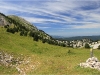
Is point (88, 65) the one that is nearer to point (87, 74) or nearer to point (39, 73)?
point (87, 74)

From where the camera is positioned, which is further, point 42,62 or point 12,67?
point 42,62

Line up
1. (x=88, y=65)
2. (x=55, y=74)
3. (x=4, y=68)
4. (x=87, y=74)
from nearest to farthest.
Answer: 1. (x=87, y=74)
2. (x=55, y=74)
3. (x=88, y=65)
4. (x=4, y=68)

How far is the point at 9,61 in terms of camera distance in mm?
36594

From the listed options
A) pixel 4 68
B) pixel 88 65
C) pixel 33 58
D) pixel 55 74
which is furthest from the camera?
pixel 33 58

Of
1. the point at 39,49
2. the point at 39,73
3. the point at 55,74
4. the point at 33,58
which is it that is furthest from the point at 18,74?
the point at 39,49

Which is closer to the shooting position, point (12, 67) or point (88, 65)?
point (88, 65)

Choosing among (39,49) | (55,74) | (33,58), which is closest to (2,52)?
(33,58)

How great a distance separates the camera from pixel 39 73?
94.2 feet

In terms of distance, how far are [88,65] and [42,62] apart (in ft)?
36.0

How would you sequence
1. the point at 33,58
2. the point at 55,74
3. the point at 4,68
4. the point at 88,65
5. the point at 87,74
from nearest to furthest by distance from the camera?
the point at 87,74 → the point at 55,74 → the point at 88,65 → the point at 4,68 → the point at 33,58

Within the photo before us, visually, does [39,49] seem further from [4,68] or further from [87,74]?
[87,74]

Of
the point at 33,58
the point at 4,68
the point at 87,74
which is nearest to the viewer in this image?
the point at 87,74

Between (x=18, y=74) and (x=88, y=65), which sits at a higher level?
(x=88, y=65)

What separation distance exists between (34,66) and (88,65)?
10.8 m
